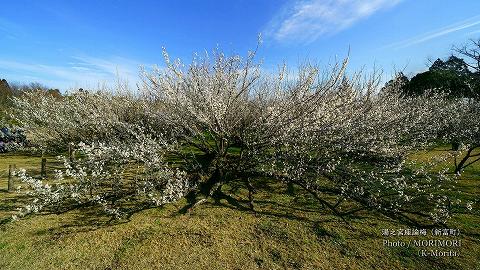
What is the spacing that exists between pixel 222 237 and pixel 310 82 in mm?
4146

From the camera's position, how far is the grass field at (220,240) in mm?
4938

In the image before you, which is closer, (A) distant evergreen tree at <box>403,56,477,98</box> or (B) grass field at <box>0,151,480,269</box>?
(B) grass field at <box>0,151,480,269</box>

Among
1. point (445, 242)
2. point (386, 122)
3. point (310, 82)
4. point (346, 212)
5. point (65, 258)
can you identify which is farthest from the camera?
point (386, 122)

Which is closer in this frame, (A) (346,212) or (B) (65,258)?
(B) (65,258)

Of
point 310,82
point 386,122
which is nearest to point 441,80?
point 386,122

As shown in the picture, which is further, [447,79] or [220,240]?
[447,79]

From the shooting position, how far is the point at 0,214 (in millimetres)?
6738

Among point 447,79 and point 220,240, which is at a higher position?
point 447,79

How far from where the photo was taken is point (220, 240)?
5.64m

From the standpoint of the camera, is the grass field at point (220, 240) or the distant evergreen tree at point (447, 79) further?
the distant evergreen tree at point (447, 79)

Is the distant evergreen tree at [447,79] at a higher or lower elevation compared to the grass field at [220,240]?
higher

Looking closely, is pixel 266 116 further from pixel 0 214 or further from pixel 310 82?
pixel 0 214

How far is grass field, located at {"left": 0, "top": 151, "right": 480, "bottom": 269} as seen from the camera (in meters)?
4.94

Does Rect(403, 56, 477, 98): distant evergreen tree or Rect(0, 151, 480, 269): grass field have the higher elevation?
Rect(403, 56, 477, 98): distant evergreen tree
